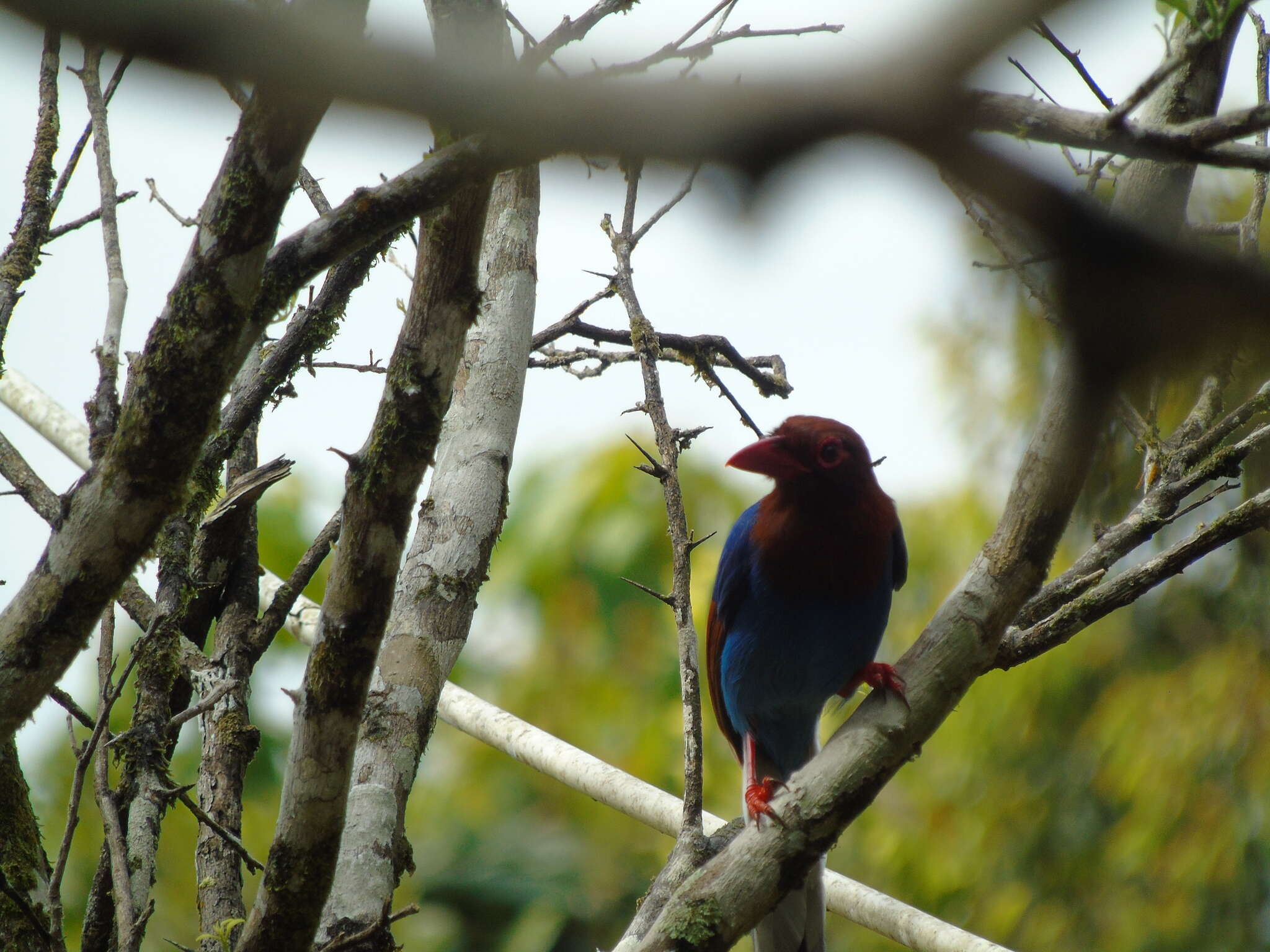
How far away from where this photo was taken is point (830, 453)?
139 inches

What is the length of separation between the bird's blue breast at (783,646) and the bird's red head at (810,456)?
1.22 feet

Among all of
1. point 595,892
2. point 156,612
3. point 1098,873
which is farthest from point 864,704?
point 595,892

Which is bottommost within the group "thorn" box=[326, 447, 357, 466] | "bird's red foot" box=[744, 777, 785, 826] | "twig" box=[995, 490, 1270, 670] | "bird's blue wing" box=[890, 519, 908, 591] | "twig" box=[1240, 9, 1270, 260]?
"thorn" box=[326, 447, 357, 466]

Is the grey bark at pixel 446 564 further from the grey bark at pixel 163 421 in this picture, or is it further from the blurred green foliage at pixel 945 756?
the blurred green foliage at pixel 945 756

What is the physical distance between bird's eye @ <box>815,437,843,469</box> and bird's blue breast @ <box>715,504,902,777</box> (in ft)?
1.42

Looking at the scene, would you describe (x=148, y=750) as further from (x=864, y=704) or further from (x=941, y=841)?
(x=941, y=841)

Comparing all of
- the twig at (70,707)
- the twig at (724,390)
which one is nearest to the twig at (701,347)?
the twig at (724,390)

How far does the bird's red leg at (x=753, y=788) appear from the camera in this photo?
9.09ft

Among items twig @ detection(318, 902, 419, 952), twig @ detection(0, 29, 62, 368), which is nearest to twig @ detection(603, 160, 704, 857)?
twig @ detection(318, 902, 419, 952)

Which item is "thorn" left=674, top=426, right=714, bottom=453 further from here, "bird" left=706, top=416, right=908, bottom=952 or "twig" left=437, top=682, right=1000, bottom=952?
"twig" left=437, top=682, right=1000, bottom=952

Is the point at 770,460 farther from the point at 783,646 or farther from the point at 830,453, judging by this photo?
the point at 783,646

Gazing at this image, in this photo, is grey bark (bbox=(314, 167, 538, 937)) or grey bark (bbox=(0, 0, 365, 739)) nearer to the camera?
grey bark (bbox=(0, 0, 365, 739))

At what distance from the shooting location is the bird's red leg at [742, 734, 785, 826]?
2770mm

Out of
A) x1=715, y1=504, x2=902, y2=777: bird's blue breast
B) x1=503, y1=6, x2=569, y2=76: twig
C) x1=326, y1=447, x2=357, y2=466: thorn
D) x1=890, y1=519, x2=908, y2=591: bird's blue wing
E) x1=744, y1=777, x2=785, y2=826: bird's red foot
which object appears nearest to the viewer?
x1=503, y1=6, x2=569, y2=76: twig
